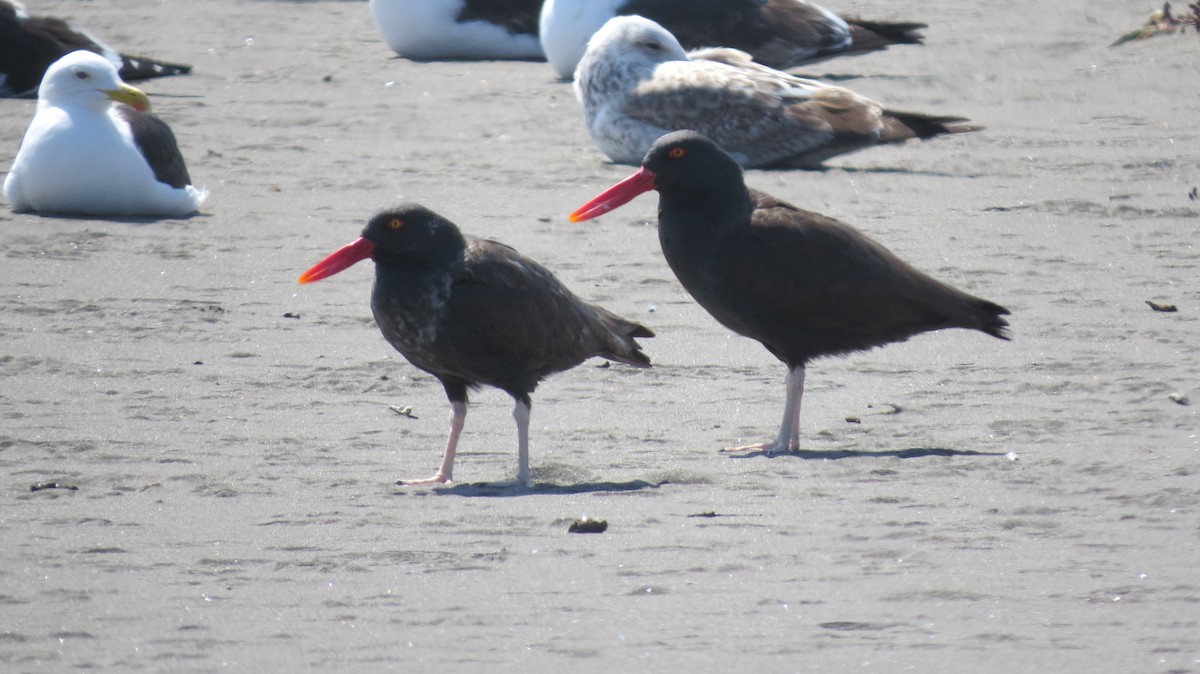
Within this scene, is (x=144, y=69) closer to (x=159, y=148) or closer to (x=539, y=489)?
(x=159, y=148)

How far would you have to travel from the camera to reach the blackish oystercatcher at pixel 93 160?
→ 9836 millimetres

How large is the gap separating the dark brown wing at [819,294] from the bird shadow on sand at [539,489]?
3.49 ft

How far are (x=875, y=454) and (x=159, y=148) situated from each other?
5.57 meters

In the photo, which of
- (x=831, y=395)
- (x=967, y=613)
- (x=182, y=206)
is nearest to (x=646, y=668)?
(x=967, y=613)

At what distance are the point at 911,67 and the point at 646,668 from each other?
35.3 feet

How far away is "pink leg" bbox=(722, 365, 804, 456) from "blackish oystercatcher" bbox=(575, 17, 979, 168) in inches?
185

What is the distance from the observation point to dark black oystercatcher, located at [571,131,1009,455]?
21.4ft

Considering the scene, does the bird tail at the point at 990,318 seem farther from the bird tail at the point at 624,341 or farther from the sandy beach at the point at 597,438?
the bird tail at the point at 624,341

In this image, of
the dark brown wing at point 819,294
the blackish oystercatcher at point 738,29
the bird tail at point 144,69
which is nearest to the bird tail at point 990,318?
the dark brown wing at point 819,294

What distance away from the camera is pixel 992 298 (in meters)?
8.12

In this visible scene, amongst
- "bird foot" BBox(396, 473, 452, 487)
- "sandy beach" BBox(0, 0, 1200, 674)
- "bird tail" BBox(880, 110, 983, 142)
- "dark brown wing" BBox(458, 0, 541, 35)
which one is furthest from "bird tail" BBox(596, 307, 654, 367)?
"dark brown wing" BBox(458, 0, 541, 35)

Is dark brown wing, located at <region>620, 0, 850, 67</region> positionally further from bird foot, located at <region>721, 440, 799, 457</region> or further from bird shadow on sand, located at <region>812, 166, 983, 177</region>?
bird foot, located at <region>721, 440, 799, 457</region>

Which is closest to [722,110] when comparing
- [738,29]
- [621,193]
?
[738,29]

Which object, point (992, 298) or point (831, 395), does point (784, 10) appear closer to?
point (992, 298)
